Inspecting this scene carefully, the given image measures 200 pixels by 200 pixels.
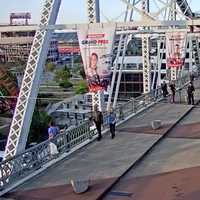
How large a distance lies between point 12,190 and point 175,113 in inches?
473

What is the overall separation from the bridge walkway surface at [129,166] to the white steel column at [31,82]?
171cm

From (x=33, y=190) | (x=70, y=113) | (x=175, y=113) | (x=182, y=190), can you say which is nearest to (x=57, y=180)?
(x=33, y=190)

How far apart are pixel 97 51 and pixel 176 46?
1438 centimetres

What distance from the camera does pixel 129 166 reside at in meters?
13.6

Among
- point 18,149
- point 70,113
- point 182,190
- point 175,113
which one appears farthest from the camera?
point 70,113

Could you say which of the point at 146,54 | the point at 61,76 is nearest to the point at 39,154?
the point at 146,54

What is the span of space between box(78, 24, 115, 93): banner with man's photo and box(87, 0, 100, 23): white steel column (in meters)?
2.76

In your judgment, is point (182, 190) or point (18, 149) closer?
point (182, 190)

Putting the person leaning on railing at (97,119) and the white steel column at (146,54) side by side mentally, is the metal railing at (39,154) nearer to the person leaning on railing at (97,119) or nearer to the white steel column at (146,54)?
the person leaning on railing at (97,119)

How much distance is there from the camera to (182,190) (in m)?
11.7

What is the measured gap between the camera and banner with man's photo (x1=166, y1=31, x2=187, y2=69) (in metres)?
29.0

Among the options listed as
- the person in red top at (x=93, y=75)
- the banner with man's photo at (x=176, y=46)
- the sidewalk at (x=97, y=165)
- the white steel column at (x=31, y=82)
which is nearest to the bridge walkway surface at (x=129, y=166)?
the sidewalk at (x=97, y=165)

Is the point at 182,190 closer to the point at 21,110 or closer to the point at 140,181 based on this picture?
the point at 140,181

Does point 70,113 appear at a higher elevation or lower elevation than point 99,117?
lower
